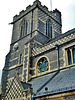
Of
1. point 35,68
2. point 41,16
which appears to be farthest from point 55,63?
point 41,16

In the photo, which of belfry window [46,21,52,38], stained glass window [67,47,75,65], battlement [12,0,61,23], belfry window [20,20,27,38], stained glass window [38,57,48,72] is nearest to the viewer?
stained glass window [67,47,75,65]

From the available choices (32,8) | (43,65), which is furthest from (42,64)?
(32,8)

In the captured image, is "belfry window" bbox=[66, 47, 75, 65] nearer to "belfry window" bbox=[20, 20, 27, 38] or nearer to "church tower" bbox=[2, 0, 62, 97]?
"church tower" bbox=[2, 0, 62, 97]

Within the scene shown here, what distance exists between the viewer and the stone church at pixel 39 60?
34.2 ft

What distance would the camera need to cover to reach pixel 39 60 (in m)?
15.9

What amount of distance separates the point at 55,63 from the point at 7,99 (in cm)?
547

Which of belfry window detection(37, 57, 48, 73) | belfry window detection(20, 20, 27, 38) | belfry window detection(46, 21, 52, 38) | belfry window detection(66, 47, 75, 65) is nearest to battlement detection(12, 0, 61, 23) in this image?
belfry window detection(20, 20, 27, 38)

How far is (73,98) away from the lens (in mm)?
8656

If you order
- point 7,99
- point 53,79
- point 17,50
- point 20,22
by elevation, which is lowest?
point 7,99

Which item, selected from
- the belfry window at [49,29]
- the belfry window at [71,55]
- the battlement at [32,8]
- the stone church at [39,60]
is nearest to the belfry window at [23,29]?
the stone church at [39,60]

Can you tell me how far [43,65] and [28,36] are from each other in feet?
20.6

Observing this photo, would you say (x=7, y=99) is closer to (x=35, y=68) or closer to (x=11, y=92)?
(x=11, y=92)

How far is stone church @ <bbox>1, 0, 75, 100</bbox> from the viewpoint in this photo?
10438mm

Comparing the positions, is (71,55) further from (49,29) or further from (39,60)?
(49,29)
